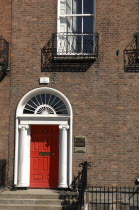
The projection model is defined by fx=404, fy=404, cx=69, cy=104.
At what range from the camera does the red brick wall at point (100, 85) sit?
12.5 meters

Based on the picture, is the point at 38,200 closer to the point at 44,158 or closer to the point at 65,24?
the point at 44,158

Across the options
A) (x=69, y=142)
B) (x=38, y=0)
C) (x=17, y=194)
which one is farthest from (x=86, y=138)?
(x=38, y=0)

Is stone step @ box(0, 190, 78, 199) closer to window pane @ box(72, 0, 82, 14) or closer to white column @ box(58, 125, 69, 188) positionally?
white column @ box(58, 125, 69, 188)

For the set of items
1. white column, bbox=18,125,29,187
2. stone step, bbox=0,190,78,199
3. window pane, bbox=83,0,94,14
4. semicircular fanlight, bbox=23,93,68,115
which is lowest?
stone step, bbox=0,190,78,199

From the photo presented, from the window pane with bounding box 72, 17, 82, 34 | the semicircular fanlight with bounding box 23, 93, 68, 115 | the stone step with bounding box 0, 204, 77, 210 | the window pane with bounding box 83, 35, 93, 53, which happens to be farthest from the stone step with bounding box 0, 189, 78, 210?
the window pane with bounding box 72, 17, 82, 34

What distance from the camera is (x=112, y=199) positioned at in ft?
36.6

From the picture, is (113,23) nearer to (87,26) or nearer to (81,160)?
(87,26)

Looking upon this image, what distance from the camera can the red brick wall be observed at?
12453 millimetres

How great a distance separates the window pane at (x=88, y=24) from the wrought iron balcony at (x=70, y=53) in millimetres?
252

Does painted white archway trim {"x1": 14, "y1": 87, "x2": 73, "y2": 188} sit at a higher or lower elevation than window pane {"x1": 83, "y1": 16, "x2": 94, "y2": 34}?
lower

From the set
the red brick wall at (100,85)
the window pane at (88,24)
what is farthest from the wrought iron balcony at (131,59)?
the window pane at (88,24)

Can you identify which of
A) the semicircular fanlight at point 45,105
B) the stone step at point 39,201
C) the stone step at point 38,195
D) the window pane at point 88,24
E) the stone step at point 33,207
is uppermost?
the window pane at point 88,24

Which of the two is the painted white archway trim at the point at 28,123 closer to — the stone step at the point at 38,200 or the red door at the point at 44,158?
the red door at the point at 44,158

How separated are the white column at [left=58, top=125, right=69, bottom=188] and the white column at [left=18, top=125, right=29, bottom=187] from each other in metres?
1.06
